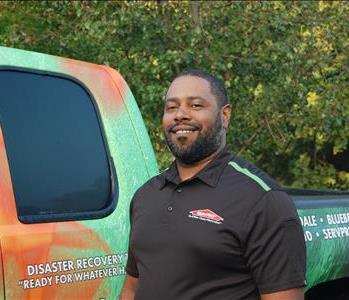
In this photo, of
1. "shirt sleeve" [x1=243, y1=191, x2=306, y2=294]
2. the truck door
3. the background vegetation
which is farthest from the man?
the background vegetation

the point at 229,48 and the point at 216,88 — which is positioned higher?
the point at 216,88

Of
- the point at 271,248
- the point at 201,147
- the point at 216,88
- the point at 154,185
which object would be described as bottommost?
the point at 271,248

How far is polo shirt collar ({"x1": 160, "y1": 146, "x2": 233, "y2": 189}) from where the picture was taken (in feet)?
7.03

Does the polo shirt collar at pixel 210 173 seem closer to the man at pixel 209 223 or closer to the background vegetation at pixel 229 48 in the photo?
the man at pixel 209 223

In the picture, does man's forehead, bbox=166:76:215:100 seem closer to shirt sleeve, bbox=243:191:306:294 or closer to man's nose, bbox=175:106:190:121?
man's nose, bbox=175:106:190:121

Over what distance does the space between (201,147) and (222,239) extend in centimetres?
29

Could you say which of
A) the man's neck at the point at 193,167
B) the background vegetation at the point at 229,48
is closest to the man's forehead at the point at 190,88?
the man's neck at the point at 193,167

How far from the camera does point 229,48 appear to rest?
25.5ft

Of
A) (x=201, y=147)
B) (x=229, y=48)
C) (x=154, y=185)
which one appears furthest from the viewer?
(x=229, y=48)

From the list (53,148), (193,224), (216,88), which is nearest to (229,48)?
(53,148)

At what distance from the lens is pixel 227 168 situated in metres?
2.18

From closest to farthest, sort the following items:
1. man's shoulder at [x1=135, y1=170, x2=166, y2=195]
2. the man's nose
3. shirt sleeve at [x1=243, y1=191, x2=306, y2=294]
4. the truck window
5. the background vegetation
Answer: shirt sleeve at [x1=243, y1=191, x2=306, y2=294], the man's nose, man's shoulder at [x1=135, y1=170, x2=166, y2=195], the truck window, the background vegetation

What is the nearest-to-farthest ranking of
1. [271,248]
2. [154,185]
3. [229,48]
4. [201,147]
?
[271,248] → [201,147] → [154,185] → [229,48]

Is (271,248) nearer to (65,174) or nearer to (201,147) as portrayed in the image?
(201,147)
